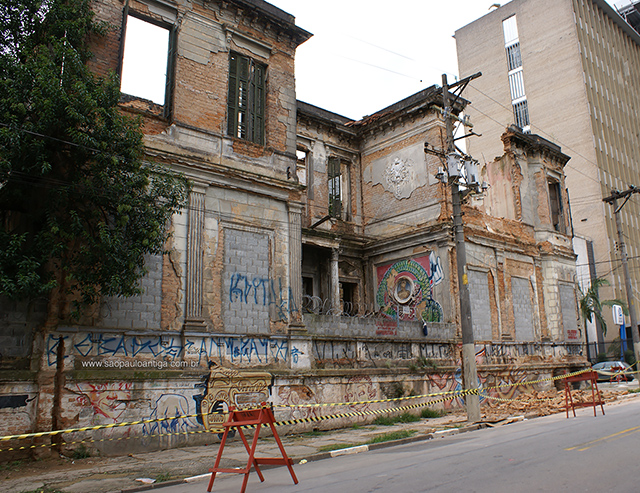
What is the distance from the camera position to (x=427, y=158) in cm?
2111

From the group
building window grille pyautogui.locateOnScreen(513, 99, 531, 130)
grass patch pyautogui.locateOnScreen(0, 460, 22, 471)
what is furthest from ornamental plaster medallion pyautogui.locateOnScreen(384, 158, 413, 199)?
building window grille pyautogui.locateOnScreen(513, 99, 531, 130)

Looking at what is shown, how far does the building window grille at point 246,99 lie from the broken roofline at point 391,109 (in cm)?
682

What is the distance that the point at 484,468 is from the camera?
705cm

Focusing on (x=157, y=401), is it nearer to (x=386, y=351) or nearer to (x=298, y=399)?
(x=298, y=399)

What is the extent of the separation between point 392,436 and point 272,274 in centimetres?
511

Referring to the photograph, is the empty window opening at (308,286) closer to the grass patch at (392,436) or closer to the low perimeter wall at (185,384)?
the low perimeter wall at (185,384)

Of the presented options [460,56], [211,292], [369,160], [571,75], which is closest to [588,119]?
A: [571,75]

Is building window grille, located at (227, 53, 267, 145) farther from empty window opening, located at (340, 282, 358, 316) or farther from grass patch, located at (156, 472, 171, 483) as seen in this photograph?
empty window opening, located at (340, 282, 358, 316)

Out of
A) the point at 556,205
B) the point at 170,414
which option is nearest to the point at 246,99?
the point at 170,414

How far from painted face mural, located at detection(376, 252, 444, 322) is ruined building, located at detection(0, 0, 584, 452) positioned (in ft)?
0.22

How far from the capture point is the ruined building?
1068 cm

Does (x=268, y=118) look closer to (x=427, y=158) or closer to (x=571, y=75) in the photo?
(x=427, y=158)

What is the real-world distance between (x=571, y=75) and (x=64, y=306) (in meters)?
49.0

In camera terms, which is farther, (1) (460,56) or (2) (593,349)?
(1) (460,56)
